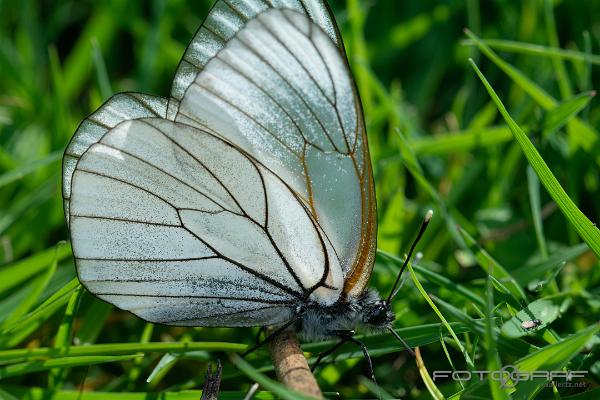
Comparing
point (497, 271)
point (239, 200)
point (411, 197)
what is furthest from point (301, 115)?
point (411, 197)

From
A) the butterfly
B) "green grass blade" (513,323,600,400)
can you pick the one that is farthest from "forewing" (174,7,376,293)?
"green grass blade" (513,323,600,400)

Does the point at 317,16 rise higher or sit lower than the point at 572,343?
higher

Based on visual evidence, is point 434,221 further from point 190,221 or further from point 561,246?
point 190,221

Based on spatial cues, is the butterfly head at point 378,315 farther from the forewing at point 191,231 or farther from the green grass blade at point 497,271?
the green grass blade at point 497,271

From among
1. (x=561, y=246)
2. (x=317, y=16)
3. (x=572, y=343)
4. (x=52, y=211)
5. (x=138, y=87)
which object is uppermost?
(x=138, y=87)

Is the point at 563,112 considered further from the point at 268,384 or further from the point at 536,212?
the point at 268,384

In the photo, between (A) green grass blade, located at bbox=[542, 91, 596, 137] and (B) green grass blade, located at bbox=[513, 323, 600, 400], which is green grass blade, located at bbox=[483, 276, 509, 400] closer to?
(B) green grass blade, located at bbox=[513, 323, 600, 400]

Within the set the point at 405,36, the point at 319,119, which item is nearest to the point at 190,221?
the point at 319,119
